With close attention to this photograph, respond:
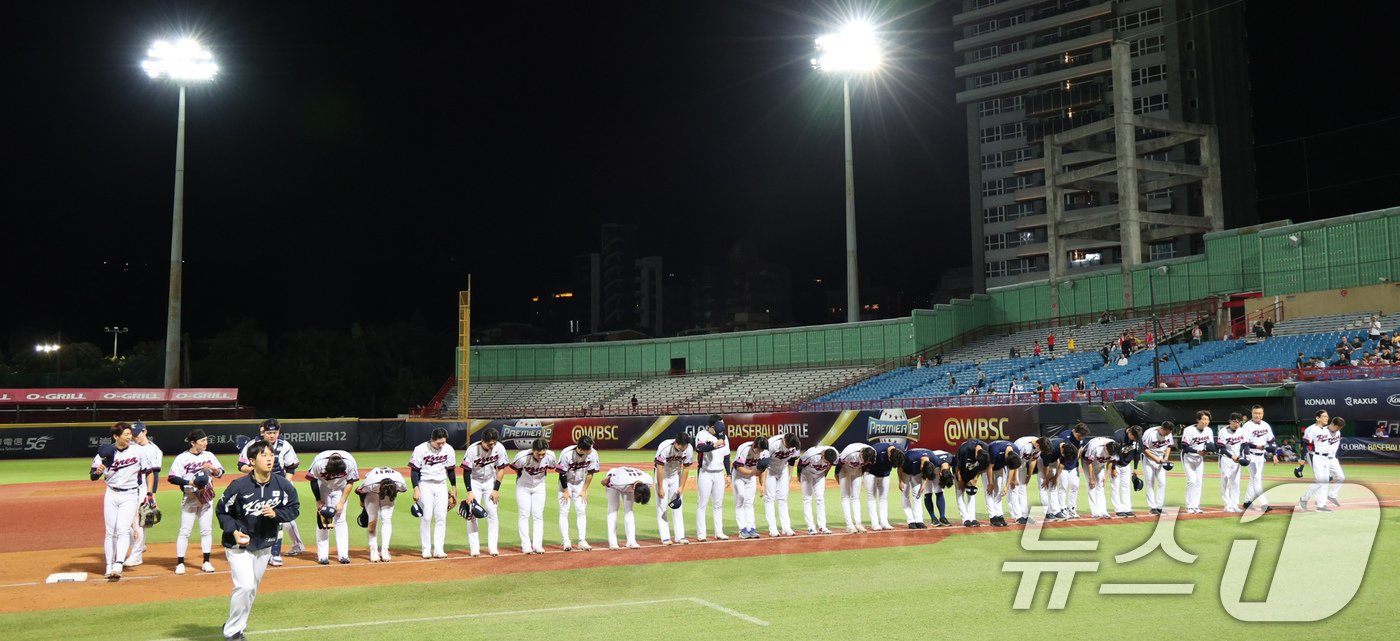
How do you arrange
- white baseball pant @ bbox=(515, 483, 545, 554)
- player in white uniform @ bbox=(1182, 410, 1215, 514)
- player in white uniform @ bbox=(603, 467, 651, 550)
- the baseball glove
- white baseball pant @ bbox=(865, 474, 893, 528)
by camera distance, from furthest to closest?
player in white uniform @ bbox=(1182, 410, 1215, 514), white baseball pant @ bbox=(865, 474, 893, 528), player in white uniform @ bbox=(603, 467, 651, 550), white baseball pant @ bbox=(515, 483, 545, 554), the baseball glove

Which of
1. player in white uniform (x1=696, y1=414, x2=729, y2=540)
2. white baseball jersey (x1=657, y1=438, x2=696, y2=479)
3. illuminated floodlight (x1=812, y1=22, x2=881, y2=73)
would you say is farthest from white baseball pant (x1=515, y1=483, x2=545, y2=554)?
illuminated floodlight (x1=812, y1=22, x2=881, y2=73)

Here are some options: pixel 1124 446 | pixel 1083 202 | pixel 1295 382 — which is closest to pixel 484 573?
pixel 1124 446

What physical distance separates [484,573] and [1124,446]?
472 inches

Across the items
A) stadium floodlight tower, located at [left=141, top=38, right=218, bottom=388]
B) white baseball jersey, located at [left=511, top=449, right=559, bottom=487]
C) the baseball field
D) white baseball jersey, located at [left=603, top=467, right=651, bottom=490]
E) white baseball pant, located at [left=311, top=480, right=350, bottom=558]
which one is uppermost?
stadium floodlight tower, located at [left=141, top=38, right=218, bottom=388]

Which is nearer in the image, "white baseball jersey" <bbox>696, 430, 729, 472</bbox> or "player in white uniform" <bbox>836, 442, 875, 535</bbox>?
"white baseball jersey" <bbox>696, 430, 729, 472</bbox>

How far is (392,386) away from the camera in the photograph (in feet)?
277

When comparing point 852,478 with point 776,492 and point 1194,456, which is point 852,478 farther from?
point 1194,456

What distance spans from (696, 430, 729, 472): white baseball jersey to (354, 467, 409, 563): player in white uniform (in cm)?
474

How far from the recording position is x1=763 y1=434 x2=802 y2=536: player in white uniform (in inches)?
632

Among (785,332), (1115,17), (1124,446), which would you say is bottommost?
(1124,446)

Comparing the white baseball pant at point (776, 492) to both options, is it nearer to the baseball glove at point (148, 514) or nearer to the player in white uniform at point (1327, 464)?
the baseball glove at point (148, 514)

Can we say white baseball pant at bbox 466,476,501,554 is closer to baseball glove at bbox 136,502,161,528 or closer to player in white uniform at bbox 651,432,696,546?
player in white uniform at bbox 651,432,696,546

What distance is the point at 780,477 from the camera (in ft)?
54.4

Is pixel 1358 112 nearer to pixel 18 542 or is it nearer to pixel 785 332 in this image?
pixel 785 332
